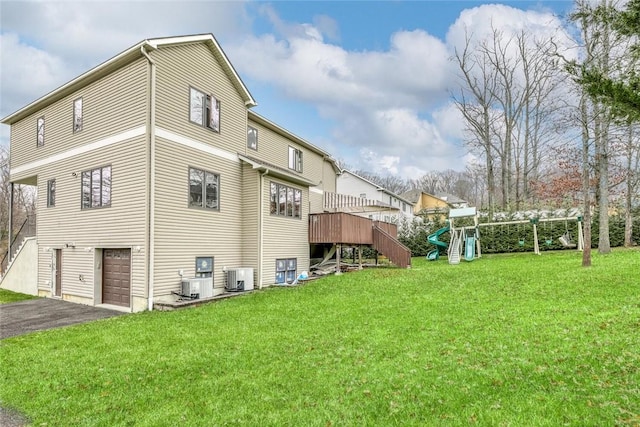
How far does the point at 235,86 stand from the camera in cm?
1502

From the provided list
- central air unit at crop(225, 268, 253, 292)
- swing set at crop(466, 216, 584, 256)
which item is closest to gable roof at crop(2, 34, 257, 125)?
central air unit at crop(225, 268, 253, 292)

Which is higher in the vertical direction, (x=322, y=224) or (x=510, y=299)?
(x=322, y=224)

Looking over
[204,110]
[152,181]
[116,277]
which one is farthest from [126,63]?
[116,277]

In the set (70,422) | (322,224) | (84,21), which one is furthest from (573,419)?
(84,21)

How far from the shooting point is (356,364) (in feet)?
18.5

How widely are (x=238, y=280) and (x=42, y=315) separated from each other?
6.06m

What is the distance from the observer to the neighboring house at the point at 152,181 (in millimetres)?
11305

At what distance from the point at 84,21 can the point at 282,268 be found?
11.9 m

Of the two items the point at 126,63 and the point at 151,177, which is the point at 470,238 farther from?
the point at 126,63

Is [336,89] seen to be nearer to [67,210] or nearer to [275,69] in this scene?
[275,69]

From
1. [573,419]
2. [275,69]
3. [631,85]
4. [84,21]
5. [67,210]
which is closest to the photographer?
[573,419]

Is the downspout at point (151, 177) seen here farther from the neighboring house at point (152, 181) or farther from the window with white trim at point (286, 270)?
the window with white trim at point (286, 270)

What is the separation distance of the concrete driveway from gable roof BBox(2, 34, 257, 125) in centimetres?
798

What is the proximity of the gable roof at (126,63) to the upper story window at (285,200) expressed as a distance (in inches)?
155
